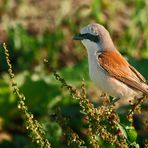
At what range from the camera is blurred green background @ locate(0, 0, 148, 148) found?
736cm

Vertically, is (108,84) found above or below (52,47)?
below

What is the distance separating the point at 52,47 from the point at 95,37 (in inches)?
155

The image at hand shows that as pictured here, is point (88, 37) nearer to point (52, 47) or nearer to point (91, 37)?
point (91, 37)

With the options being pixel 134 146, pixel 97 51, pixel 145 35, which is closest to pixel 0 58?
pixel 145 35

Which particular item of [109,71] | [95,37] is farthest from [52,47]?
[95,37]

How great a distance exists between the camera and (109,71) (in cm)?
502

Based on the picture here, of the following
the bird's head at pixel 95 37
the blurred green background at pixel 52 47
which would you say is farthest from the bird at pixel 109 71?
the blurred green background at pixel 52 47

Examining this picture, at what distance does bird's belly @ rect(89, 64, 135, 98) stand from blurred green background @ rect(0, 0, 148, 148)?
1.70 metres

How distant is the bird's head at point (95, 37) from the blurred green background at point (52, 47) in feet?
5.59

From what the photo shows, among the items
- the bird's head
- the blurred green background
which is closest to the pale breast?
the bird's head

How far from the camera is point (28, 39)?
27.7 feet

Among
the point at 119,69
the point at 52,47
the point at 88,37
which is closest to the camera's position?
the point at 88,37

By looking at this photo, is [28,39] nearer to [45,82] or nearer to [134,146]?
[45,82]

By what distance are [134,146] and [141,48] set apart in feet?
16.7
